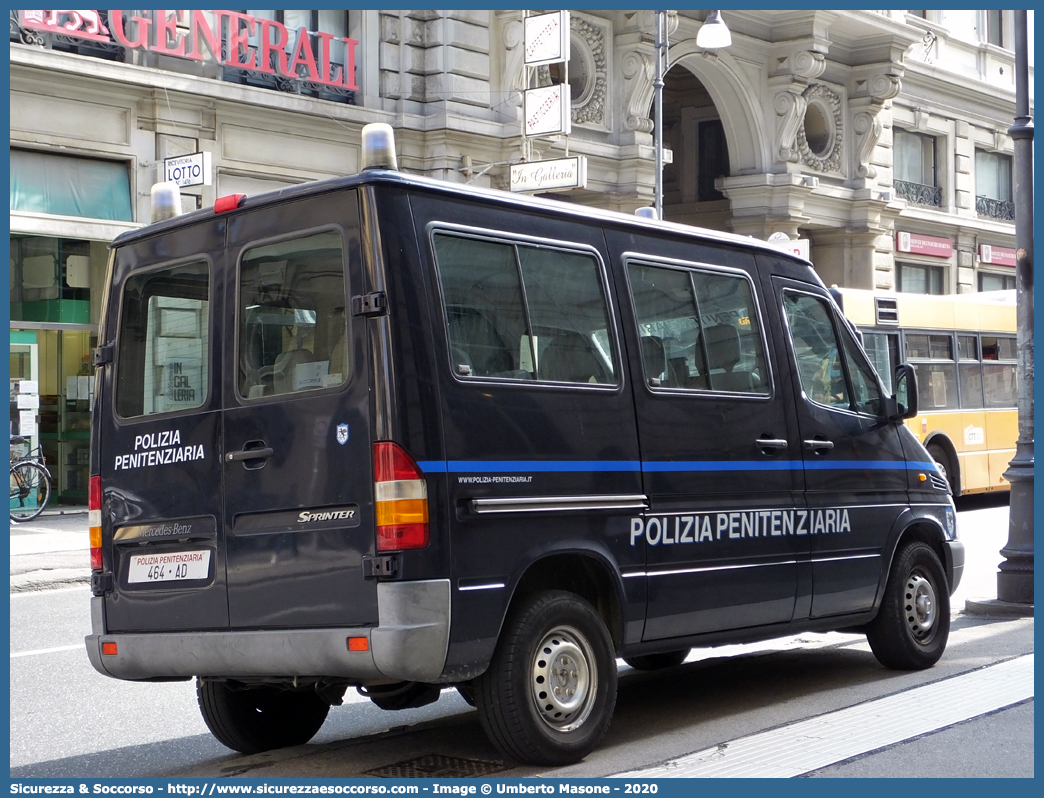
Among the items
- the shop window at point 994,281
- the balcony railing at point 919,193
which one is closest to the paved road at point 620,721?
the balcony railing at point 919,193

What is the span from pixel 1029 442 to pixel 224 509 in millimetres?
6955

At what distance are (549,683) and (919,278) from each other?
3042 cm

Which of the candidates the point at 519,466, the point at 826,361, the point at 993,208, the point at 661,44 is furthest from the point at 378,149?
the point at 993,208

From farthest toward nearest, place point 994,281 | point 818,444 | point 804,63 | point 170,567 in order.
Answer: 1. point 994,281
2. point 804,63
3. point 818,444
4. point 170,567

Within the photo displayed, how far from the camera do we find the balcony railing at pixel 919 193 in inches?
1332

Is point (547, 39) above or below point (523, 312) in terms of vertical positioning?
above

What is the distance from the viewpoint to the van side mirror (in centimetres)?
811

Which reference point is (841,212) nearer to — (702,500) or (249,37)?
(249,37)

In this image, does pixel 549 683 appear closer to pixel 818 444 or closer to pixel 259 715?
pixel 259 715

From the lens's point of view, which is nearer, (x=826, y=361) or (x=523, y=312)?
(x=523, y=312)

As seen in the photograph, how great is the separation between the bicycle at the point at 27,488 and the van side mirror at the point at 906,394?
13013 mm

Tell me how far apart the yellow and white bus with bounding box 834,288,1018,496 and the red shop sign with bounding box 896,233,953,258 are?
1118 cm

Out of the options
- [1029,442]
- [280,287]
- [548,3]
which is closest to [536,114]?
[548,3]

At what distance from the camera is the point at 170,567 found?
235 inches
